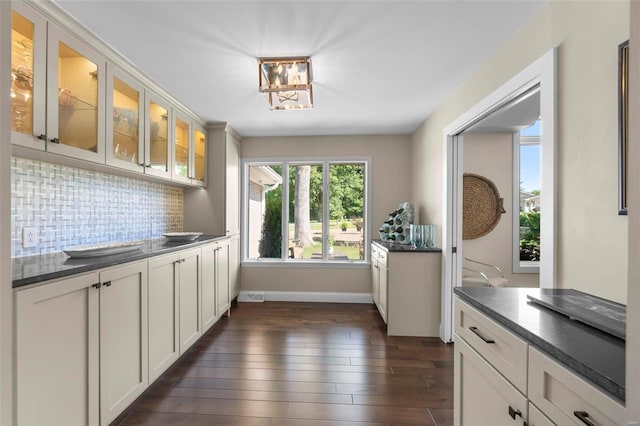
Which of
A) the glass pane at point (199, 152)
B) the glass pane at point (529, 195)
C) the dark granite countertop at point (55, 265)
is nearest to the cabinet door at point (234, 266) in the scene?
the glass pane at point (199, 152)

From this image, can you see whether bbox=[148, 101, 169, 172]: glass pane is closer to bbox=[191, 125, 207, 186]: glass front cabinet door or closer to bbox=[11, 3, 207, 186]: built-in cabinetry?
bbox=[11, 3, 207, 186]: built-in cabinetry

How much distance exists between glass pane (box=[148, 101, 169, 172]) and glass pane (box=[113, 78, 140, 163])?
205mm

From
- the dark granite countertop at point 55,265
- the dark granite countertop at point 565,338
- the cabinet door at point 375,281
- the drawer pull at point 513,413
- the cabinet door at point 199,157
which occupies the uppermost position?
the cabinet door at point 199,157

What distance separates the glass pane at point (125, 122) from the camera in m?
2.14

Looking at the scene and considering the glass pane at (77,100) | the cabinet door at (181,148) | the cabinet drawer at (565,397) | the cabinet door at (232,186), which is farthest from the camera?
the cabinet door at (232,186)

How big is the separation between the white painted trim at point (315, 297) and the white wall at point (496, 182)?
153cm

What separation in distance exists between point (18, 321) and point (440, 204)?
3.10m

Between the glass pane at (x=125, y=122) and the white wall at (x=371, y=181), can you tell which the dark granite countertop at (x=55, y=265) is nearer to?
the glass pane at (x=125, y=122)

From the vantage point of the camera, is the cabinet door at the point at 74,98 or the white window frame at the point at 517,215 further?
the white window frame at the point at 517,215

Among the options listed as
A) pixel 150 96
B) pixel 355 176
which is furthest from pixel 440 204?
pixel 150 96

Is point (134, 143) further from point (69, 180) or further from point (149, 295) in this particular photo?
point (149, 295)

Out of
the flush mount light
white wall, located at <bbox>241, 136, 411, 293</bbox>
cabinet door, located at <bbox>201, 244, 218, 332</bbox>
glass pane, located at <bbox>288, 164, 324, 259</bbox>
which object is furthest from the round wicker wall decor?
cabinet door, located at <bbox>201, 244, 218, 332</bbox>

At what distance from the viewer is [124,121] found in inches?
88.1

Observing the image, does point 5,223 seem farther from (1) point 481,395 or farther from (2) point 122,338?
(1) point 481,395
